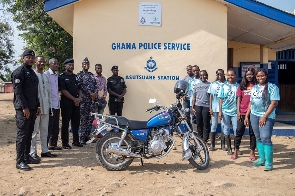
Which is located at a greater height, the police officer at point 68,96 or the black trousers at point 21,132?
the police officer at point 68,96

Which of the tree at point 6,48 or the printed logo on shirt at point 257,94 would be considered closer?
the printed logo on shirt at point 257,94

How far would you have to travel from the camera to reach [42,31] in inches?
565

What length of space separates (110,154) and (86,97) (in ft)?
7.53

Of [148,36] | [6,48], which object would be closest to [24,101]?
[148,36]

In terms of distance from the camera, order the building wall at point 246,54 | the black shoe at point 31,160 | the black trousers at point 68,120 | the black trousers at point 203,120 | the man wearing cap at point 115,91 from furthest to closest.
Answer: the building wall at point 246,54
the man wearing cap at point 115,91
the black trousers at point 203,120
the black trousers at point 68,120
the black shoe at point 31,160

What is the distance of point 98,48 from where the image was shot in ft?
28.4

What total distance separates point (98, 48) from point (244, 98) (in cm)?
425

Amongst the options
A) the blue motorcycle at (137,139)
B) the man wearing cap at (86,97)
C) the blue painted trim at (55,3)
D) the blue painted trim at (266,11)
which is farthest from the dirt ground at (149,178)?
the blue painted trim at (55,3)

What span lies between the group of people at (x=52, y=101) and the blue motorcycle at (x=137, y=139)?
116 cm

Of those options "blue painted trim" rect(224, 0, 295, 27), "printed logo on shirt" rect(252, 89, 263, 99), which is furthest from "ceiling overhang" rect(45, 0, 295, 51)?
"printed logo on shirt" rect(252, 89, 263, 99)

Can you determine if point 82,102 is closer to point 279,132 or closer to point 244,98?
point 244,98

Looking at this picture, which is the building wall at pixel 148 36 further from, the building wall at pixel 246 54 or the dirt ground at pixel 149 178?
the building wall at pixel 246 54

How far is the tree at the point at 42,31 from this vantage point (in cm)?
1412

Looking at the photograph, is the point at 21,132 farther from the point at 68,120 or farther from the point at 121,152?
the point at 68,120
